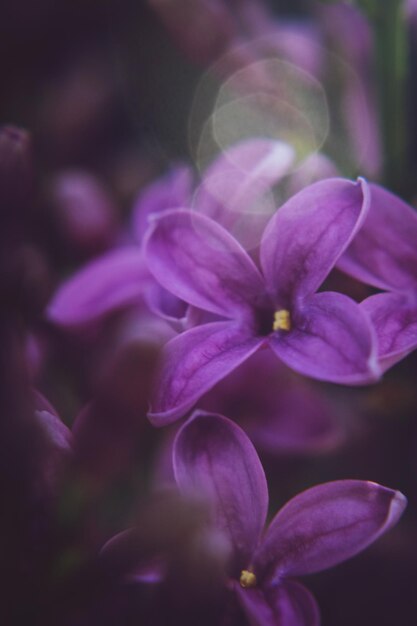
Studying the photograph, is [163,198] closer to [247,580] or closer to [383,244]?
[383,244]

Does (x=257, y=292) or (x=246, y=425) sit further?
(x=246, y=425)

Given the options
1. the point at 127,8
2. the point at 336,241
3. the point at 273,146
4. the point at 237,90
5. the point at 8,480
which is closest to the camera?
the point at 8,480

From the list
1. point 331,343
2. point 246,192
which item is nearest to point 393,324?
point 331,343

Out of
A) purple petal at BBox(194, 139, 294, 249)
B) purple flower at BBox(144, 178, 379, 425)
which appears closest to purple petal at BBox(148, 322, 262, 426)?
purple flower at BBox(144, 178, 379, 425)

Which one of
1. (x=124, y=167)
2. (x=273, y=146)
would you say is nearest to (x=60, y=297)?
(x=273, y=146)

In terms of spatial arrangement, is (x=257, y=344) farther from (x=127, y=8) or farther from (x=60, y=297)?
→ (x=127, y=8)

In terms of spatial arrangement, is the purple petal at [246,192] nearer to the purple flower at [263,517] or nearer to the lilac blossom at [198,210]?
the lilac blossom at [198,210]
